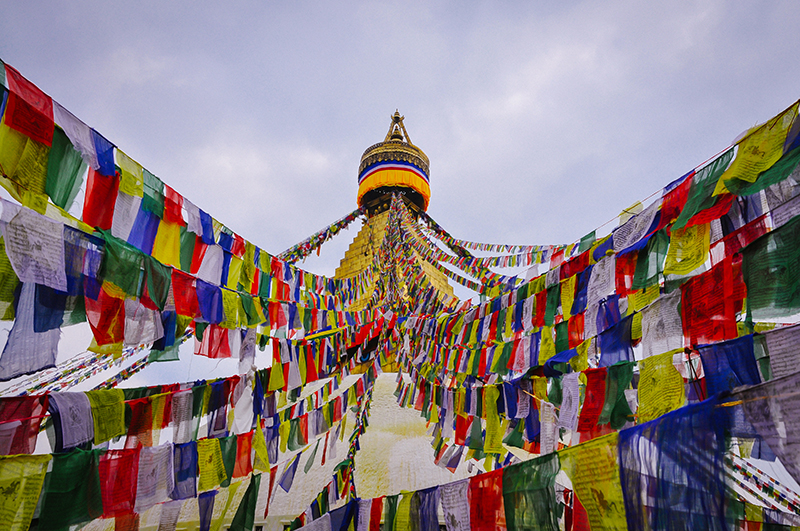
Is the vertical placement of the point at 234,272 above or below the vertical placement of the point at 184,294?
above

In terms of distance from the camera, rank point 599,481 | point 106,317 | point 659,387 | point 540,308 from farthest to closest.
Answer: point 540,308, point 106,317, point 659,387, point 599,481

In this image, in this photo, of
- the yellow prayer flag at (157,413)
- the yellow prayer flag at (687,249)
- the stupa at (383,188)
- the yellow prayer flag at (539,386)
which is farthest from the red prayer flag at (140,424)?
the stupa at (383,188)

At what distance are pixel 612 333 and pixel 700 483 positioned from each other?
5.81ft

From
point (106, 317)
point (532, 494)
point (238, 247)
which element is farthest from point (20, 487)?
point (532, 494)

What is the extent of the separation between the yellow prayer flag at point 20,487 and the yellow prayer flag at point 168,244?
1446 millimetres

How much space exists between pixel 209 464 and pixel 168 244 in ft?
6.03

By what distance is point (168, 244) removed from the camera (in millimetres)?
3340

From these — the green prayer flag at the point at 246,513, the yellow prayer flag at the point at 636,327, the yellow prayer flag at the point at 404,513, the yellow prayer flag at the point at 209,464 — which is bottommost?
the green prayer flag at the point at 246,513

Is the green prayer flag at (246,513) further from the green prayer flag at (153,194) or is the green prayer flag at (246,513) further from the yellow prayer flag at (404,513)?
the green prayer flag at (153,194)

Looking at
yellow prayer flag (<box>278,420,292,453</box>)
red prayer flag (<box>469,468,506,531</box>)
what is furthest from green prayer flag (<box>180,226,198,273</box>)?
red prayer flag (<box>469,468,506,531</box>)

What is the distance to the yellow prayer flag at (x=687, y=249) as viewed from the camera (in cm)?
272

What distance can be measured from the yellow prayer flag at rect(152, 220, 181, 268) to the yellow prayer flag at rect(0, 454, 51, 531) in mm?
1446

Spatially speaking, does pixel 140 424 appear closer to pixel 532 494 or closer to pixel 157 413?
pixel 157 413

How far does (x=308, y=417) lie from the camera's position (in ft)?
17.5
